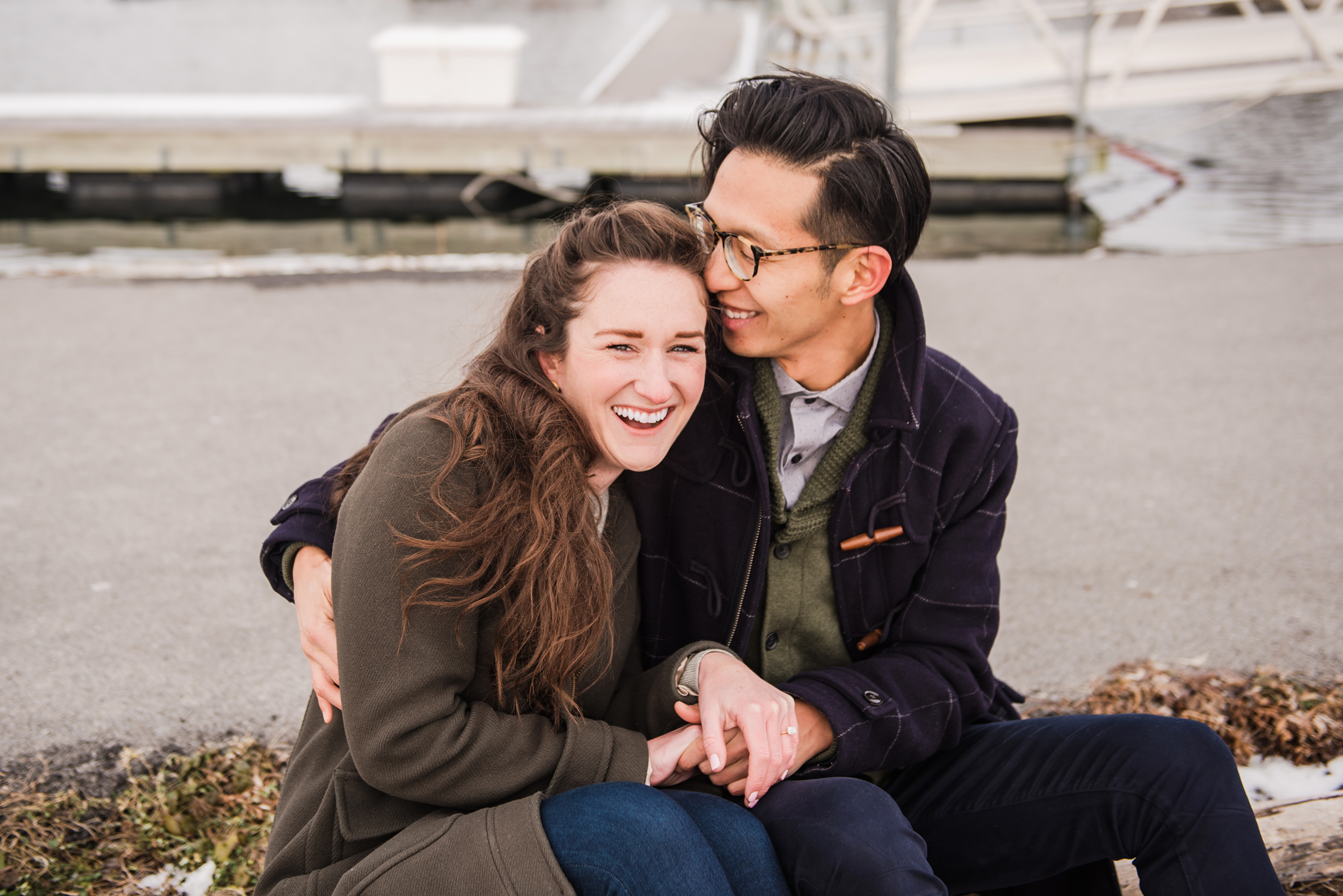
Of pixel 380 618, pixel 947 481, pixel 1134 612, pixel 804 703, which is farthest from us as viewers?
pixel 1134 612

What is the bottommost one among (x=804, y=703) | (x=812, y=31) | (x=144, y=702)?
(x=144, y=702)

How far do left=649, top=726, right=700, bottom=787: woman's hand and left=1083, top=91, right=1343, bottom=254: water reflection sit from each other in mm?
9745

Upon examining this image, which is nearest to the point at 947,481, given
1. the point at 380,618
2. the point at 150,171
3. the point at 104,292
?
the point at 380,618

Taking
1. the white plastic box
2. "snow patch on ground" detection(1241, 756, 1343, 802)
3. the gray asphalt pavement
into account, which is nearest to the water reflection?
the gray asphalt pavement

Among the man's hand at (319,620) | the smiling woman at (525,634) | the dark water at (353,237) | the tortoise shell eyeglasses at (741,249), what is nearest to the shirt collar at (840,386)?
the tortoise shell eyeglasses at (741,249)

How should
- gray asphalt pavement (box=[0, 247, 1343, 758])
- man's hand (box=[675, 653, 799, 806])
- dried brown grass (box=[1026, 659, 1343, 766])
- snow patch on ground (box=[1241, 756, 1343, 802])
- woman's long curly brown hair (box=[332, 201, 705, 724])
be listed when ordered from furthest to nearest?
gray asphalt pavement (box=[0, 247, 1343, 758]) < dried brown grass (box=[1026, 659, 1343, 766]) < snow patch on ground (box=[1241, 756, 1343, 802]) < man's hand (box=[675, 653, 799, 806]) < woman's long curly brown hair (box=[332, 201, 705, 724])

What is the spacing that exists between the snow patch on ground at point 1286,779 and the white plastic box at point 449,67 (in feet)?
46.6

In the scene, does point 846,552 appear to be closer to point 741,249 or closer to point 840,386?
point 840,386

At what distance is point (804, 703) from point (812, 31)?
14.8 m

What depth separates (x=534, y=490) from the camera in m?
1.85

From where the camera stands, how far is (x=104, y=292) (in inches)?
295

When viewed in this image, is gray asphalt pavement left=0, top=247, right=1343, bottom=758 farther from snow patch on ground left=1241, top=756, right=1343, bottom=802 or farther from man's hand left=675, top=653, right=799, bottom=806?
man's hand left=675, top=653, right=799, bottom=806

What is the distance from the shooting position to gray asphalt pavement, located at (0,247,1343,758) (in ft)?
11.0

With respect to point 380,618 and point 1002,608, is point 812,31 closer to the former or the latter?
point 1002,608
